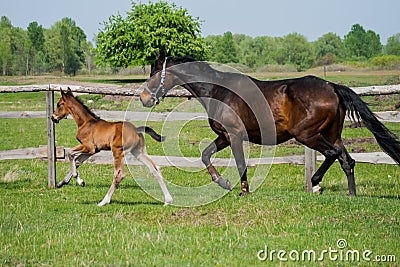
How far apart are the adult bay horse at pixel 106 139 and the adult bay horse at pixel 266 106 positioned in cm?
60

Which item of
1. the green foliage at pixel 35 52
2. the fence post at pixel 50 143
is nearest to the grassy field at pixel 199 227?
the fence post at pixel 50 143

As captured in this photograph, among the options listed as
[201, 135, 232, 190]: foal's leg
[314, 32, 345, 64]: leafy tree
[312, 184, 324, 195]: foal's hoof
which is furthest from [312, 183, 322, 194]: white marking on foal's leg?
[314, 32, 345, 64]: leafy tree

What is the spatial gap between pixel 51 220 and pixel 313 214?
3.70 metres

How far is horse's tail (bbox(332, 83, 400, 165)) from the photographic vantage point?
872cm

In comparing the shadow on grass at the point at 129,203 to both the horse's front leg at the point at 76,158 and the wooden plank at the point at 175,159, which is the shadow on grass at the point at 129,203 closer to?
the horse's front leg at the point at 76,158

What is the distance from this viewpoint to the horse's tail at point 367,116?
872 cm

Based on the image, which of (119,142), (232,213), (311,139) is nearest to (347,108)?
(311,139)

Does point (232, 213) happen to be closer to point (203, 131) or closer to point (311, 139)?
point (311, 139)

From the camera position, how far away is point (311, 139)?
28.8 ft

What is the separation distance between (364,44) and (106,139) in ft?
476

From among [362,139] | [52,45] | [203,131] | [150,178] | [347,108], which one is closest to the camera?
[347,108]

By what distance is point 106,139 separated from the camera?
909 cm

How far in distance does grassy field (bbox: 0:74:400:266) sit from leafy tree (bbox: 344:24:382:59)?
447 ft

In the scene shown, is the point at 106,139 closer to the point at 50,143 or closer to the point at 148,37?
the point at 50,143
